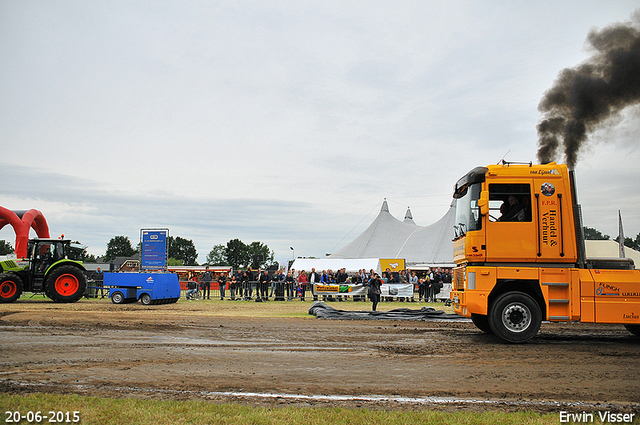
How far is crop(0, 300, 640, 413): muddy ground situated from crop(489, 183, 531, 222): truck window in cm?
276

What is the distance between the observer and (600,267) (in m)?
10.4

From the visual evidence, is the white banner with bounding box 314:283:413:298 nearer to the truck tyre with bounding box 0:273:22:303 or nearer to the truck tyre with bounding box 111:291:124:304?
the truck tyre with bounding box 111:291:124:304

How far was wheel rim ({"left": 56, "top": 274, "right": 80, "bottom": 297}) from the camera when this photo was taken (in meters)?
21.9

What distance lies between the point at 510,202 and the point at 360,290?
19.7m

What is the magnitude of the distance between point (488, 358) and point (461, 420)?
428cm

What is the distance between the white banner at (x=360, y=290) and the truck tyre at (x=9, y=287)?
50.8 feet

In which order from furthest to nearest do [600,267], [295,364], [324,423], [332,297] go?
[332,297] → [600,267] → [295,364] → [324,423]

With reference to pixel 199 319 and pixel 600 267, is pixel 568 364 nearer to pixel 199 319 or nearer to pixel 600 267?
pixel 600 267

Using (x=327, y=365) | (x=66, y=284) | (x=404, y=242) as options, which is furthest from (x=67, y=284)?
(x=404, y=242)

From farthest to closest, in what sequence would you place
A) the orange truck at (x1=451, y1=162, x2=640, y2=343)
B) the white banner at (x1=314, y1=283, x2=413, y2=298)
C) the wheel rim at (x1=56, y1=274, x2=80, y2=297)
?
1. the white banner at (x1=314, y1=283, x2=413, y2=298)
2. the wheel rim at (x1=56, y1=274, x2=80, y2=297)
3. the orange truck at (x1=451, y1=162, x2=640, y2=343)

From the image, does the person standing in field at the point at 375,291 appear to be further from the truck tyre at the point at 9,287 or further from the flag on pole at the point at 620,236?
the truck tyre at the point at 9,287

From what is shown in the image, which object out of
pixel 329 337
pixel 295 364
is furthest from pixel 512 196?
pixel 295 364

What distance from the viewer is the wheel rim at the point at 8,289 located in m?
21.4

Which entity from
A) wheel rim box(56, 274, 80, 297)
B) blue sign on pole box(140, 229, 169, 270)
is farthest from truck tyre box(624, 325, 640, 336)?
blue sign on pole box(140, 229, 169, 270)
